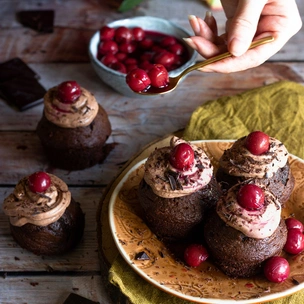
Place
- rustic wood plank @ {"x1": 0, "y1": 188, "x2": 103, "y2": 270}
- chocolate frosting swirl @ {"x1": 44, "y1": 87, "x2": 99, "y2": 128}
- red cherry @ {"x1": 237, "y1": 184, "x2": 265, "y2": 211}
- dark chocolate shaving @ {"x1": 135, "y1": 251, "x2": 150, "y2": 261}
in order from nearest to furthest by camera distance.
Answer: red cherry @ {"x1": 237, "y1": 184, "x2": 265, "y2": 211} → dark chocolate shaving @ {"x1": 135, "y1": 251, "x2": 150, "y2": 261} → rustic wood plank @ {"x1": 0, "y1": 188, "x2": 103, "y2": 270} → chocolate frosting swirl @ {"x1": 44, "y1": 87, "x2": 99, "y2": 128}

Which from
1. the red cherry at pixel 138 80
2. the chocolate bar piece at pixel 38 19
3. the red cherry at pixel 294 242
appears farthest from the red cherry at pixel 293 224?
the chocolate bar piece at pixel 38 19

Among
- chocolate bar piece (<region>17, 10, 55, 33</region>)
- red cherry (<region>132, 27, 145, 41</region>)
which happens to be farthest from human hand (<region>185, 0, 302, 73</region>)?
chocolate bar piece (<region>17, 10, 55, 33</region>)

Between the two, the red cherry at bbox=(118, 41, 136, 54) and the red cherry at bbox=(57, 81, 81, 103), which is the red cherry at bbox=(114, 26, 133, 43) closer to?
the red cherry at bbox=(118, 41, 136, 54)

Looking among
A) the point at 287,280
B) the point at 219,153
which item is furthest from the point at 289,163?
the point at 287,280

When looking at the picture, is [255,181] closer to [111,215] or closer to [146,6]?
[111,215]

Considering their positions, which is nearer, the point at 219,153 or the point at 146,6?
the point at 219,153

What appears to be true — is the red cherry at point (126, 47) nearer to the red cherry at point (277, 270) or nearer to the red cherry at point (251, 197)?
the red cherry at point (251, 197)

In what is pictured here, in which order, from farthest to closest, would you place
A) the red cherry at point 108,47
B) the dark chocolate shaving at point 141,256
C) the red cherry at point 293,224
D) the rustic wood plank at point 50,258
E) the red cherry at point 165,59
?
1. the red cherry at point 108,47
2. the red cherry at point 165,59
3. the rustic wood plank at point 50,258
4. the red cherry at point 293,224
5. the dark chocolate shaving at point 141,256
